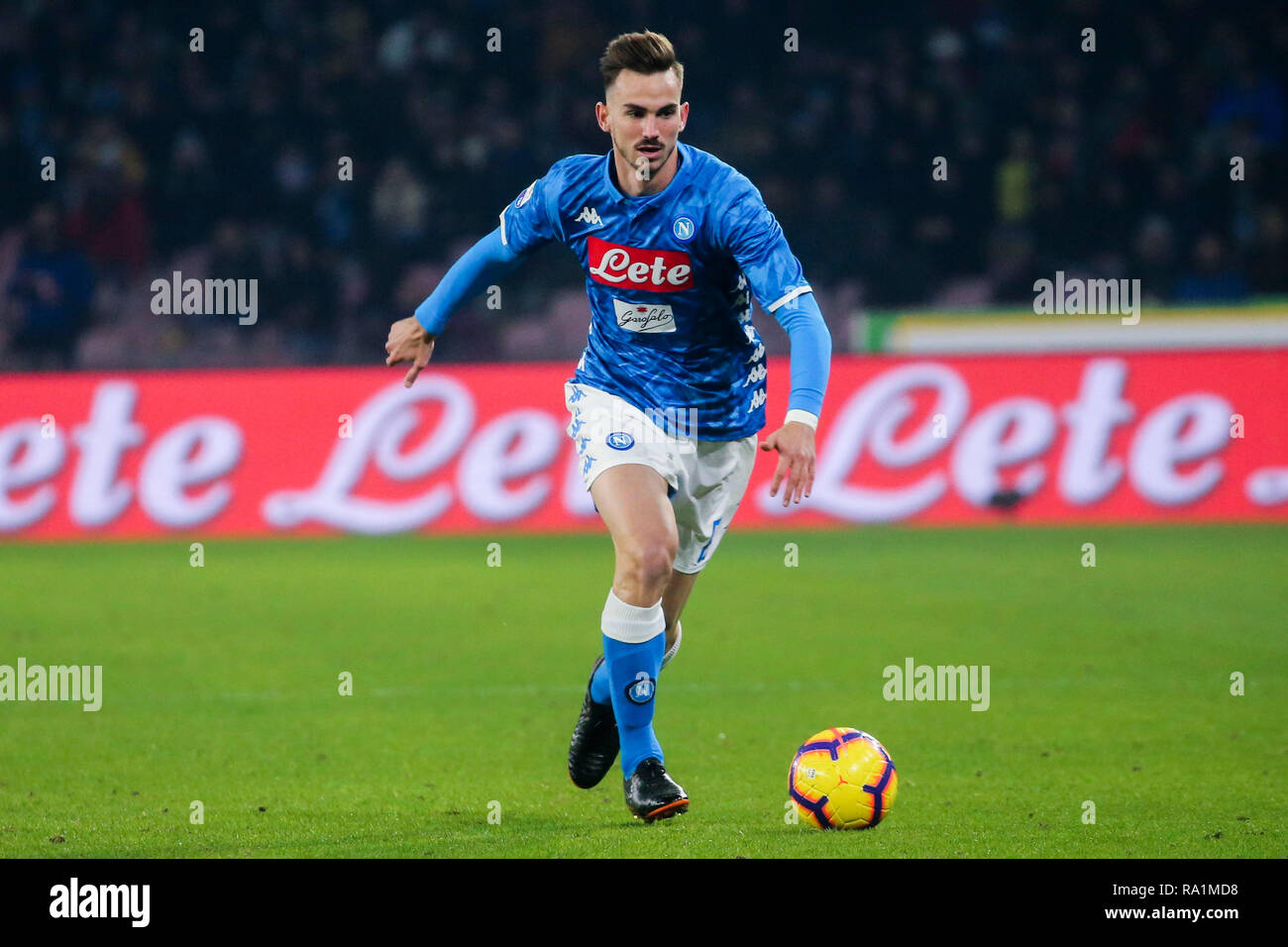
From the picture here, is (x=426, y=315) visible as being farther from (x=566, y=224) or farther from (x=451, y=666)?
(x=451, y=666)

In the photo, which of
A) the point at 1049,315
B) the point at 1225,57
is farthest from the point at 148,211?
the point at 1225,57

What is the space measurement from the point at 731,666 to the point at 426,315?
10.5ft

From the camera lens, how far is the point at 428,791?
557 cm

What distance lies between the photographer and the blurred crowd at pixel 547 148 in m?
17.2

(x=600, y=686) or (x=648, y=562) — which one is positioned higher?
(x=648, y=562)

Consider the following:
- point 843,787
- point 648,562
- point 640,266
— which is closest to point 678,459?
point 648,562

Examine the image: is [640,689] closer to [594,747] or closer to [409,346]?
[594,747]

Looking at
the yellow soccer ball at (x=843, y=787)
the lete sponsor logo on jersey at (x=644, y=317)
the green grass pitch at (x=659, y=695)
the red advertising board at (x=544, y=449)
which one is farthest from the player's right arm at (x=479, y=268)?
the red advertising board at (x=544, y=449)

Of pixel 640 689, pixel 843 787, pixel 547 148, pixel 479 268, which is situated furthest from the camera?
pixel 547 148

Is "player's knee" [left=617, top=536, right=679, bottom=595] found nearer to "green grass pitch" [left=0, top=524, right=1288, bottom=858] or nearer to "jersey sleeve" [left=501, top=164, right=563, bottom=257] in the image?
"green grass pitch" [left=0, top=524, right=1288, bottom=858]

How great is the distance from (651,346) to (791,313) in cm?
65

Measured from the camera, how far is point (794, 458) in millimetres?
4500

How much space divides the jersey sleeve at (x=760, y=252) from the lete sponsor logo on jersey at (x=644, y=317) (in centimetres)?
34

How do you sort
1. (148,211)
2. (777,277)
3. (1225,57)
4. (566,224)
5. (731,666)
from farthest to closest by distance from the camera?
(1225,57), (148,211), (731,666), (566,224), (777,277)
